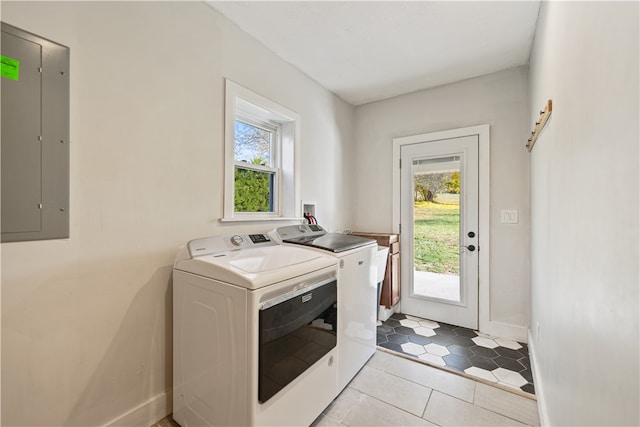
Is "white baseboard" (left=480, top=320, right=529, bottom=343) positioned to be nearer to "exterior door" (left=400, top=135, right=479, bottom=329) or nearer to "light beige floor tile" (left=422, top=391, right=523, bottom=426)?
"exterior door" (left=400, top=135, right=479, bottom=329)

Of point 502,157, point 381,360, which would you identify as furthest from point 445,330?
point 502,157

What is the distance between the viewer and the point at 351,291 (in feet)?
6.00

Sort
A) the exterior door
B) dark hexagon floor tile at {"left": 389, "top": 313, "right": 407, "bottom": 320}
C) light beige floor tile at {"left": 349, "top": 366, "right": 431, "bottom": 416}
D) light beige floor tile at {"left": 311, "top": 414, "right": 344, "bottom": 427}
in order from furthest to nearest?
dark hexagon floor tile at {"left": 389, "top": 313, "right": 407, "bottom": 320}, the exterior door, light beige floor tile at {"left": 349, "top": 366, "right": 431, "bottom": 416}, light beige floor tile at {"left": 311, "top": 414, "right": 344, "bottom": 427}

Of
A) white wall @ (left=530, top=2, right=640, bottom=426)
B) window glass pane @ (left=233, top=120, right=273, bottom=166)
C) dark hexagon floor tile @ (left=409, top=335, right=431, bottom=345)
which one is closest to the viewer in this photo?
white wall @ (left=530, top=2, right=640, bottom=426)

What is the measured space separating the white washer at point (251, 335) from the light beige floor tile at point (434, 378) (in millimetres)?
650

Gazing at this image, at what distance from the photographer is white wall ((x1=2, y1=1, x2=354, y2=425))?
1.14m

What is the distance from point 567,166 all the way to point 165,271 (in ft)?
6.59

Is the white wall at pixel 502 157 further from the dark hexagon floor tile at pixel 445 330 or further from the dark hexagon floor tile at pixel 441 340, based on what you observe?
the dark hexagon floor tile at pixel 441 340

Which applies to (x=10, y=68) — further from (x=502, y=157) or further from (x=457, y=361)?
(x=502, y=157)

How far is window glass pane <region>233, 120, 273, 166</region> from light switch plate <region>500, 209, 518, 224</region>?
7.33ft

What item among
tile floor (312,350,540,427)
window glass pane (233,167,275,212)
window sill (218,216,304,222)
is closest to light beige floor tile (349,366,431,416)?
tile floor (312,350,540,427)

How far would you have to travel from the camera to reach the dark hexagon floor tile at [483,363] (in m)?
2.04

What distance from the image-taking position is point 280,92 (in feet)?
7.65

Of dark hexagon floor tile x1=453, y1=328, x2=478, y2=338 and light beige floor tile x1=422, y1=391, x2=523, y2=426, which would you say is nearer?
light beige floor tile x1=422, y1=391, x2=523, y2=426
